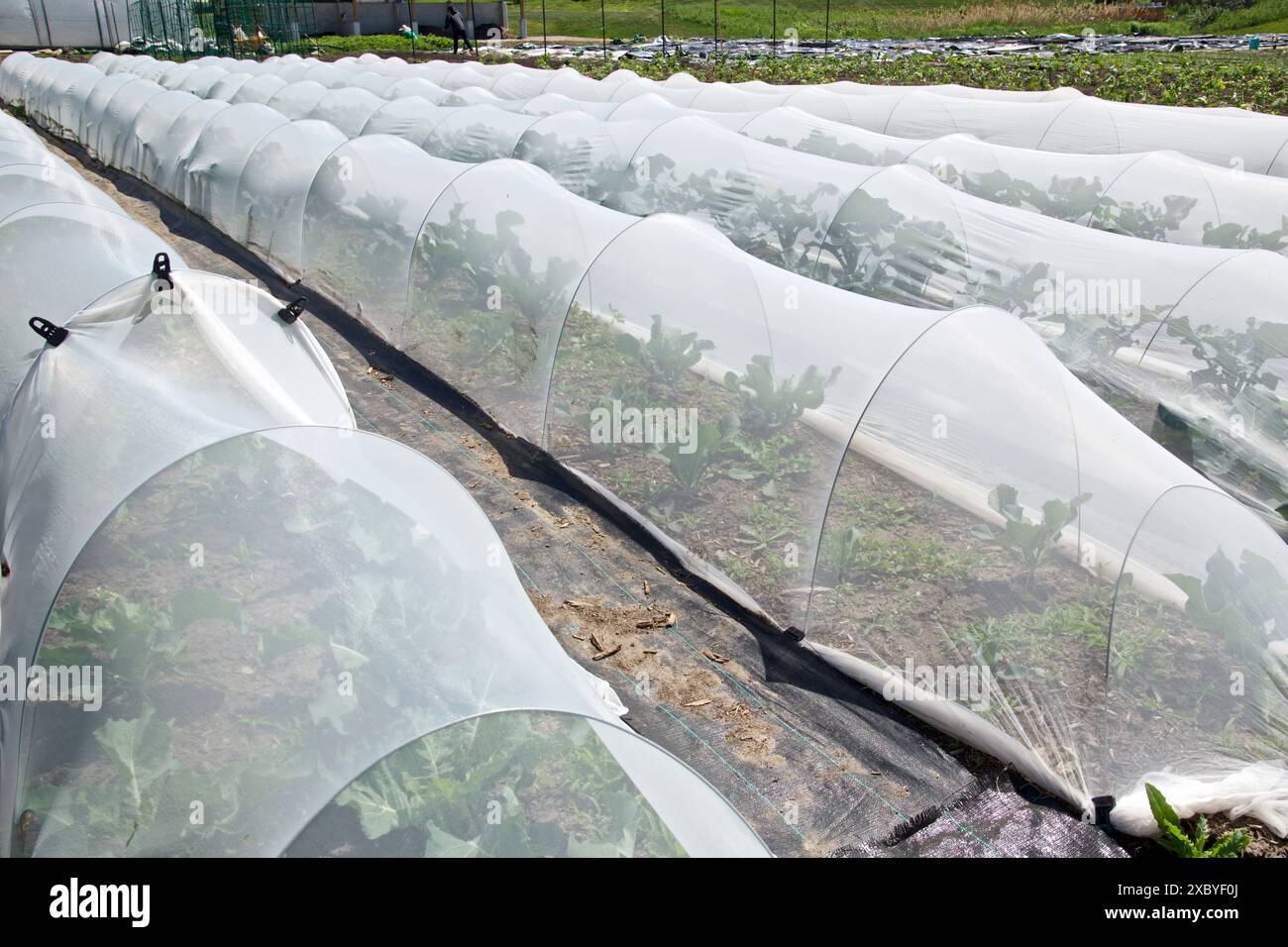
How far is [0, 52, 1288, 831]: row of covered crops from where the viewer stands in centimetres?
534

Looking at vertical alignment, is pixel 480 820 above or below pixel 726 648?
above

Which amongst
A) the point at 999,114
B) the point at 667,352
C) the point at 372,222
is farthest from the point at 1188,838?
the point at 999,114

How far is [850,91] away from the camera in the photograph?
21.8m

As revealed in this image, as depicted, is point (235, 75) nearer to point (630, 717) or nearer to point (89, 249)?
point (89, 249)

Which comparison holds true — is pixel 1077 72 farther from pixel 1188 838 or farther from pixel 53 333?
pixel 53 333

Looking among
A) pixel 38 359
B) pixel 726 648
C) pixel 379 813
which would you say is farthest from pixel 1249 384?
pixel 38 359

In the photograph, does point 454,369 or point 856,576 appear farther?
point 454,369

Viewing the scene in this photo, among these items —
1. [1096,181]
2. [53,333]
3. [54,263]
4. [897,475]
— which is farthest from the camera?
[1096,181]

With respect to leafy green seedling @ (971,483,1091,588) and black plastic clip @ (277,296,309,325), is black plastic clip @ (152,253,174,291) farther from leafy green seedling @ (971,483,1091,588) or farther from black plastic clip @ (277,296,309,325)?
leafy green seedling @ (971,483,1091,588)

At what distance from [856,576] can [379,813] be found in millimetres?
3677

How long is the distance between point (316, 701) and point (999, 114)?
58.9 feet

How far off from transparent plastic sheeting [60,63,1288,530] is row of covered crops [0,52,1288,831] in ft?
0.65

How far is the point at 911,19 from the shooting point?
52031 millimetres

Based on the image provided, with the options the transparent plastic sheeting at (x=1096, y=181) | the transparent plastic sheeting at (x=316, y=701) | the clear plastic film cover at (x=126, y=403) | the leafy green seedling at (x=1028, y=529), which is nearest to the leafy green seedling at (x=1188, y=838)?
the leafy green seedling at (x=1028, y=529)
